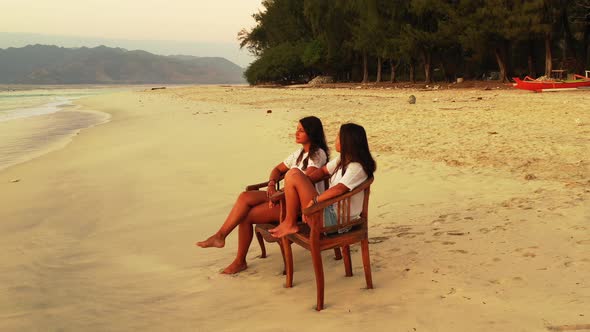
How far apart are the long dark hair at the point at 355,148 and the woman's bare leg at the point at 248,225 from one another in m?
0.92

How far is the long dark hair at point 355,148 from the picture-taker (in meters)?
4.03

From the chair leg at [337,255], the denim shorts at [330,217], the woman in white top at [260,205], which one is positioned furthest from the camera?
the chair leg at [337,255]

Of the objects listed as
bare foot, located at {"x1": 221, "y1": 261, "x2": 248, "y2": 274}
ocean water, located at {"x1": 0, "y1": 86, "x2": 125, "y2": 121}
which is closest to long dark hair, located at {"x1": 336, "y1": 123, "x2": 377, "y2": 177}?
bare foot, located at {"x1": 221, "y1": 261, "x2": 248, "y2": 274}

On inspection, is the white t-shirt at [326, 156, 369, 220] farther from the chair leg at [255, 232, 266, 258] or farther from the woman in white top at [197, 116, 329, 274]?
the chair leg at [255, 232, 266, 258]

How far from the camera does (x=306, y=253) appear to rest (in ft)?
16.9

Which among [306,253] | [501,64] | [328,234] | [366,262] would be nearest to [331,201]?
[328,234]

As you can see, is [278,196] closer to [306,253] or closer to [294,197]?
[294,197]

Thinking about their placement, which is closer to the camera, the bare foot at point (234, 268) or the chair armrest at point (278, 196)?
the chair armrest at point (278, 196)

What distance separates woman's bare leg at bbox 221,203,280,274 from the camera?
4.68m

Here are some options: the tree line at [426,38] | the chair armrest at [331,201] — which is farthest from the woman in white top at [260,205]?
the tree line at [426,38]

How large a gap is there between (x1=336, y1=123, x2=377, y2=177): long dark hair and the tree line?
104 ft

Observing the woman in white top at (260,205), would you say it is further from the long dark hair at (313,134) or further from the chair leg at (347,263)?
the chair leg at (347,263)

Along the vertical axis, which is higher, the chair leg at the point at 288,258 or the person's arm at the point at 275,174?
the person's arm at the point at 275,174

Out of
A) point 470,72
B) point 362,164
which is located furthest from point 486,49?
point 362,164
